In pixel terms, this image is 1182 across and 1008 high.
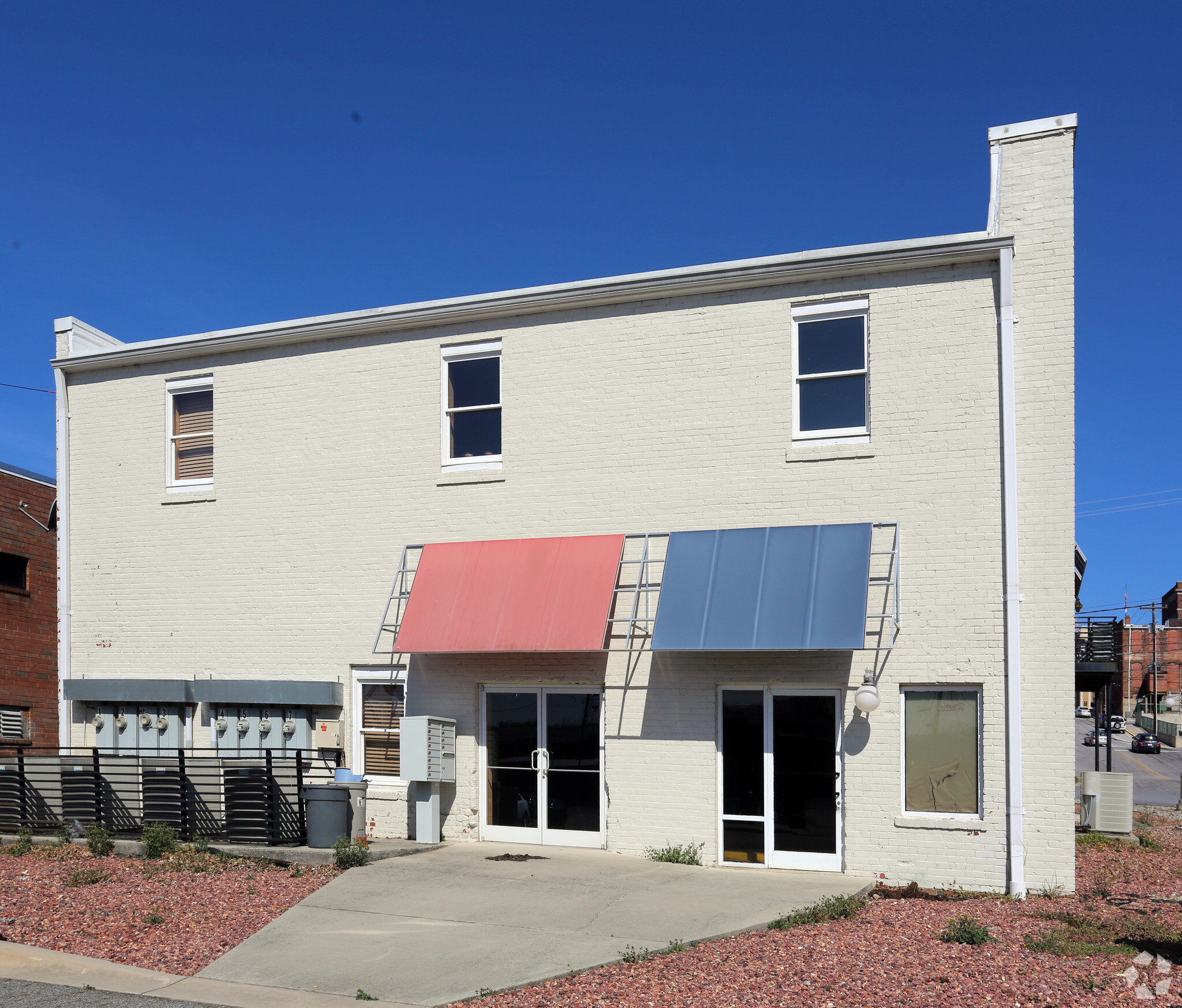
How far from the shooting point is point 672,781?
1256 cm

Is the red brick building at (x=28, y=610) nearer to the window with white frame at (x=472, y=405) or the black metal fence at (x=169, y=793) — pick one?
the black metal fence at (x=169, y=793)

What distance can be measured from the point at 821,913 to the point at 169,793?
8.29 m

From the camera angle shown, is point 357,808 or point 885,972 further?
point 357,808

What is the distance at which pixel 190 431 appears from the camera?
52.2 feet

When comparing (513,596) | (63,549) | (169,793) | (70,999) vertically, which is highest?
(63,549)

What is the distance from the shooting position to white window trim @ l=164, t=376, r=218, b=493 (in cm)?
1573

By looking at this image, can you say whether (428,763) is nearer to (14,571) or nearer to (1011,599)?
(1011,599)

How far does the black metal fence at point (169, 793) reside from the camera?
1269 centimetres

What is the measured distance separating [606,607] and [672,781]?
226cm

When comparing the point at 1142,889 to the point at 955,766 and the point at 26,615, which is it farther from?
the point at 26,615

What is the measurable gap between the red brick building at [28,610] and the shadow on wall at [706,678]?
548 inches

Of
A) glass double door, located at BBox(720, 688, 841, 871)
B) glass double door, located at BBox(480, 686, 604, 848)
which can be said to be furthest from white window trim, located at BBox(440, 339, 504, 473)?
glass double door, located at BBox(720, 688, 841, 871)

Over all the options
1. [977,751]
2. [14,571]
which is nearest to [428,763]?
[977,751]

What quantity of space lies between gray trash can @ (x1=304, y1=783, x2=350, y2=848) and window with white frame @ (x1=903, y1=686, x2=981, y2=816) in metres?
6.55
